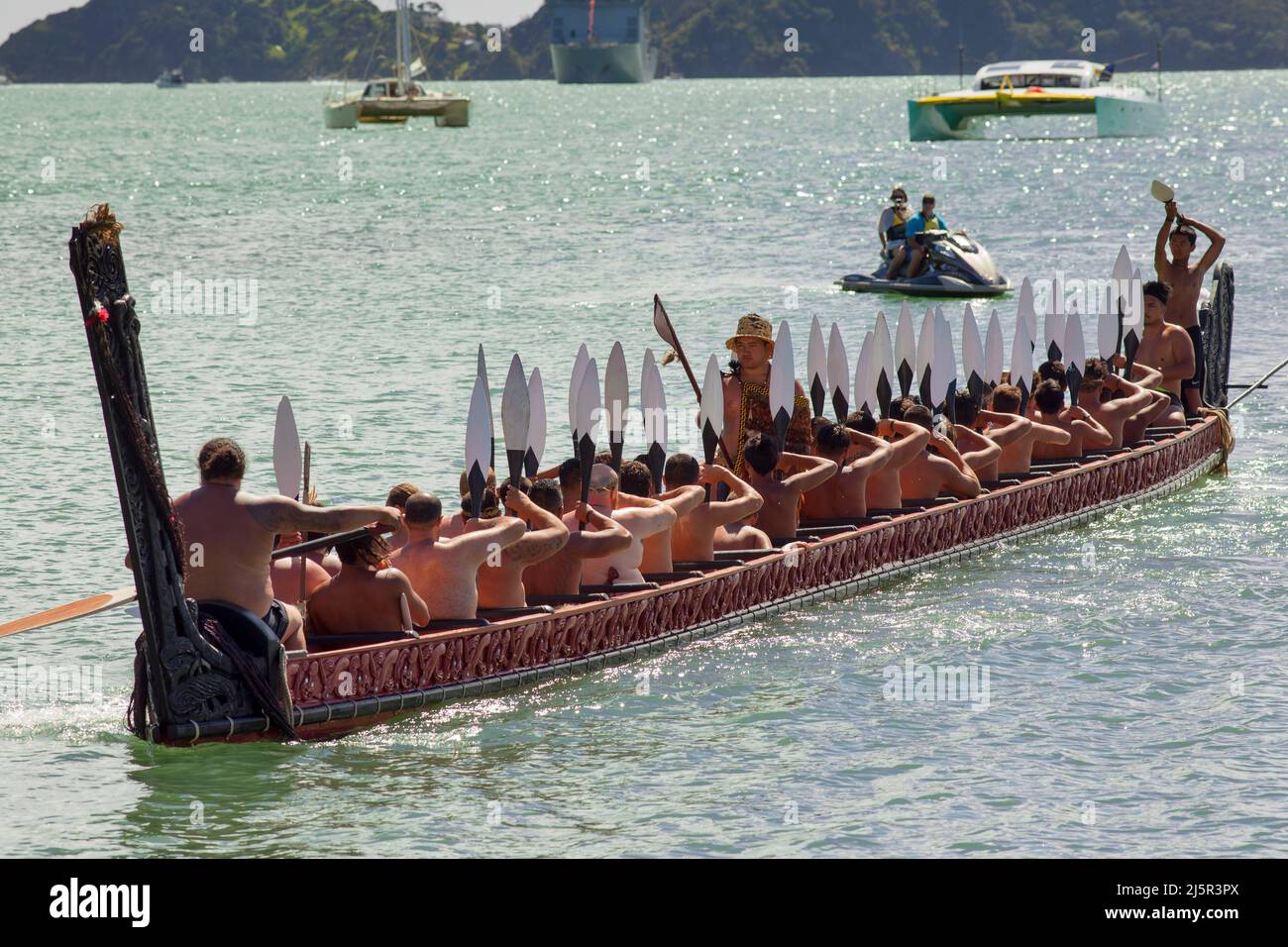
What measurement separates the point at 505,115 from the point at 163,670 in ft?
508

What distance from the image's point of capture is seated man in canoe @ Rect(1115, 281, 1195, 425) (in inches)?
A: 822

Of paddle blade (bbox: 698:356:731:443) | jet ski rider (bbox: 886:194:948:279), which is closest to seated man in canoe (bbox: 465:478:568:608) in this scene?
paddle blade (bbox: 698:356:731:443)

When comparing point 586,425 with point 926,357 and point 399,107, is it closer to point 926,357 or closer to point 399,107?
point 926,357

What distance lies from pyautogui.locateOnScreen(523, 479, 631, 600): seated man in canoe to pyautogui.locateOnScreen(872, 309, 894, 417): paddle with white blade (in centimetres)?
466

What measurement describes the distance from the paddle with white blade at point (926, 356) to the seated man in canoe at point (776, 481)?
268cm

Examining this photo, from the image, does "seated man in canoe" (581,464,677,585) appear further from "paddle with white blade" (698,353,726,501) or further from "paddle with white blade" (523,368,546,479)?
"paddle with white blade" (698,353,726,501)

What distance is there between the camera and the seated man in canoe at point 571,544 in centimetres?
1323

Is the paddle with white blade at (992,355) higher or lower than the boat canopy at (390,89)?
lower

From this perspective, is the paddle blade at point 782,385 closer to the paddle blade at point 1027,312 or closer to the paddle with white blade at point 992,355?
the paddle with white blade at point 992,355

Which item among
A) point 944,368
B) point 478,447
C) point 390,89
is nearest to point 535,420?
point 478,447

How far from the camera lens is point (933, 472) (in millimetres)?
17078

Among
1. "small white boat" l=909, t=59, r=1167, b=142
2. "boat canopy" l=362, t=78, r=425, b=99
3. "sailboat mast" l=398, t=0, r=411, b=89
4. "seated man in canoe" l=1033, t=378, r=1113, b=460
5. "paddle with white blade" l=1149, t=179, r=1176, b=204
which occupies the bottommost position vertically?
"seated man in canoe" l=1033, t=378, r=1113, b=460

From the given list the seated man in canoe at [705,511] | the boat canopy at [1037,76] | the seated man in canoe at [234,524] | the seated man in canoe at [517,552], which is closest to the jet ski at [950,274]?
the seated man in canoe at [705,511]
